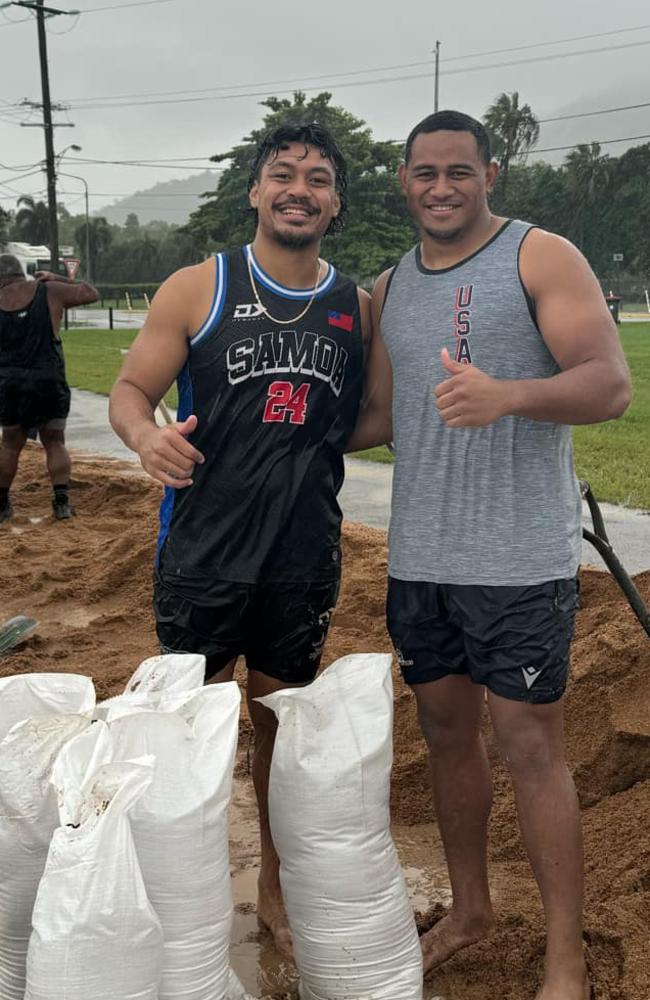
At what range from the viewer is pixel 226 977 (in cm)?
208

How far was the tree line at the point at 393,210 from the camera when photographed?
44.8 meters

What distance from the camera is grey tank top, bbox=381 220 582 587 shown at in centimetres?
237

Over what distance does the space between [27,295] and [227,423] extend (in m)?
5.62

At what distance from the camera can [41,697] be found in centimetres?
216

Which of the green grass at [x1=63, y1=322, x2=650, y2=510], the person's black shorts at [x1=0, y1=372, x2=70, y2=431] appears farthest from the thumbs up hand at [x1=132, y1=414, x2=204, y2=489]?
the person's black shorts at [x1=0, y1=372, x2=70, y2=431]

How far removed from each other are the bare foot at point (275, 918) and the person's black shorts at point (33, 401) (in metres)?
5.54

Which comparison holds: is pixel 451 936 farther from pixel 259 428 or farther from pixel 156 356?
pixel 156 356

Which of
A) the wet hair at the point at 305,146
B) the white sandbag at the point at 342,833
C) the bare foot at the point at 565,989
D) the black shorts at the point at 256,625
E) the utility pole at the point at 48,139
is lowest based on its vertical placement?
the bare foot at the point at 565,989

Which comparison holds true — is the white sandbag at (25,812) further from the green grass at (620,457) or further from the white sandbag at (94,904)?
the green grass at (620,457)

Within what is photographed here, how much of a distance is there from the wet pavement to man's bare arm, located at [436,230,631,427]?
1.17 feet

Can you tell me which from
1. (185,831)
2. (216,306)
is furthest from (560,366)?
(185,831)

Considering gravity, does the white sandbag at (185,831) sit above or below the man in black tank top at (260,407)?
below

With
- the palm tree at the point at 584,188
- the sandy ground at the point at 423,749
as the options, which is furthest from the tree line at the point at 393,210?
the sandy ground at the point at 423,749

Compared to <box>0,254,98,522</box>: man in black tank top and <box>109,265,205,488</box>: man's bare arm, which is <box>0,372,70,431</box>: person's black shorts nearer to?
<box>0,254,98,522</box>: man in black tank top
